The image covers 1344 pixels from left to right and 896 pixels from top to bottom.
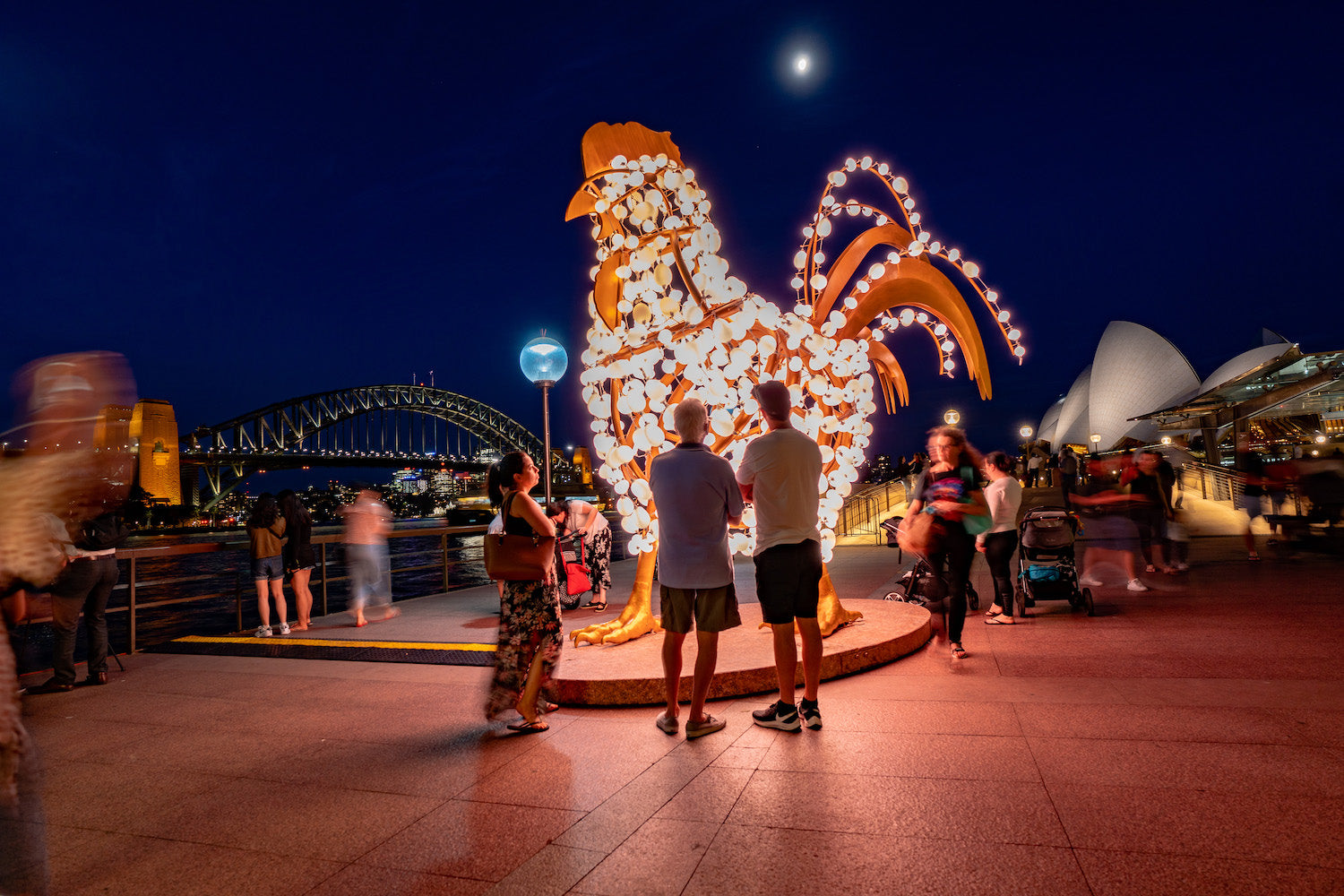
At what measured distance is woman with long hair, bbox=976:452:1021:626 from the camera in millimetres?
6395

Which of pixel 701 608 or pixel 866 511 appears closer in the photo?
pixel 701 608

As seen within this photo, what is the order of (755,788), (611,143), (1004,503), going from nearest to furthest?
(755,788) → (611,143) → (1004,503)

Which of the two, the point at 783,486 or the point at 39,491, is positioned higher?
the point at 39,491

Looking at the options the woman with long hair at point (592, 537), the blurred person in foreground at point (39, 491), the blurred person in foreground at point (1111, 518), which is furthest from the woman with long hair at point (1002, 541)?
the blurred person in foreground at point (39, 491)

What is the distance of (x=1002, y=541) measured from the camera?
6.39 m

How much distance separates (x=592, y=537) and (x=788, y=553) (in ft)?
16.9

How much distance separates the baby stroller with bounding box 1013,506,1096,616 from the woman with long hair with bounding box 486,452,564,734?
189 inches

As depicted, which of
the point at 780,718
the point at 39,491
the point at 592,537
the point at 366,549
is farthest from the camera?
the point at 592,537

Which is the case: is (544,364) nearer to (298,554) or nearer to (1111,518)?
(298,554)

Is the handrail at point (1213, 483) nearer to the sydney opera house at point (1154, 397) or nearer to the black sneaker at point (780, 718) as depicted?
the black sneaker at point (780, 718)

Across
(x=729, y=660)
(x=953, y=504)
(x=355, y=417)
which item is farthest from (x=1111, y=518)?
(x=355, y=417)

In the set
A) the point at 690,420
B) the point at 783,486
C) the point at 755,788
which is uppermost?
the point at 690,420

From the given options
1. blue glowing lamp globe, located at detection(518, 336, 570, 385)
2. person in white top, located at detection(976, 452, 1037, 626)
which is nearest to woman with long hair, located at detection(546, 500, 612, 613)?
blue glowing lamp globe, located at detection(518, 336, 570, 385)

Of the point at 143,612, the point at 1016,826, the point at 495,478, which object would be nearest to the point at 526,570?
the point at 495,478
